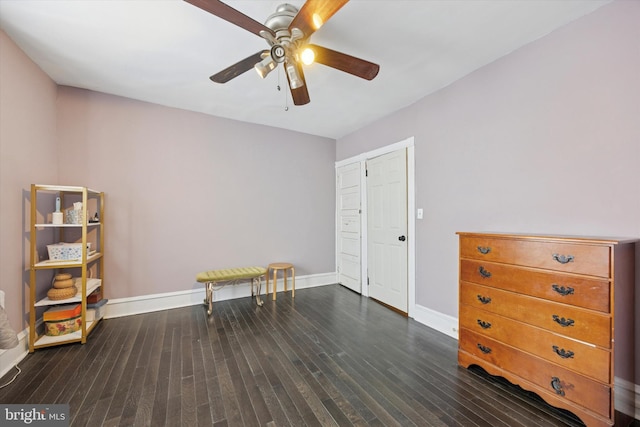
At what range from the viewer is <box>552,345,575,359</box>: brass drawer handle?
5.01ft

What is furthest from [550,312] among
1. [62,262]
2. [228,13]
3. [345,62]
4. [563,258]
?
[62,262]

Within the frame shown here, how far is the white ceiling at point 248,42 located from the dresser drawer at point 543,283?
5.83 ft

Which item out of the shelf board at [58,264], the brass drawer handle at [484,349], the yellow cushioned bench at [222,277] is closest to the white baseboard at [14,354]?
the shelf board at [58,264]

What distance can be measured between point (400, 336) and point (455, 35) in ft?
8.96

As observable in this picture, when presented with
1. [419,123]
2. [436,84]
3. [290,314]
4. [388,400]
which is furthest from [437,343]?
[436,84]

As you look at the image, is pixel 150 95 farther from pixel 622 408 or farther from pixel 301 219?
pixel 622 408

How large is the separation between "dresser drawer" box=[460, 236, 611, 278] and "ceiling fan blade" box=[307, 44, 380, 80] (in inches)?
59.2

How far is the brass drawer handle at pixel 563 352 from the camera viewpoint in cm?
153

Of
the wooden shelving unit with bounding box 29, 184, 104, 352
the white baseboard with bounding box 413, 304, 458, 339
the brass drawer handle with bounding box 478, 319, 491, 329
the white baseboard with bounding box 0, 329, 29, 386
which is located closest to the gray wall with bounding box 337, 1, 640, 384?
the white baseboard with bounding box 413, 304, 458, 339

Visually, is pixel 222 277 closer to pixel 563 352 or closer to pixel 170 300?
pixel 170 300

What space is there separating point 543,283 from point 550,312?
179mm

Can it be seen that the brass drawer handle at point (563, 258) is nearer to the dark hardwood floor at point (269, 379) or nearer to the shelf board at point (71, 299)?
the dark hardwood floor at point (269, 379)

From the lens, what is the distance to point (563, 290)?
1566 mm

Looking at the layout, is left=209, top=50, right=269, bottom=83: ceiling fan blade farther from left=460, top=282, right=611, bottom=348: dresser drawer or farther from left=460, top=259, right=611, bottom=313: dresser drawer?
left=460, top=282, right=611, bottom=348: dresser drawer
